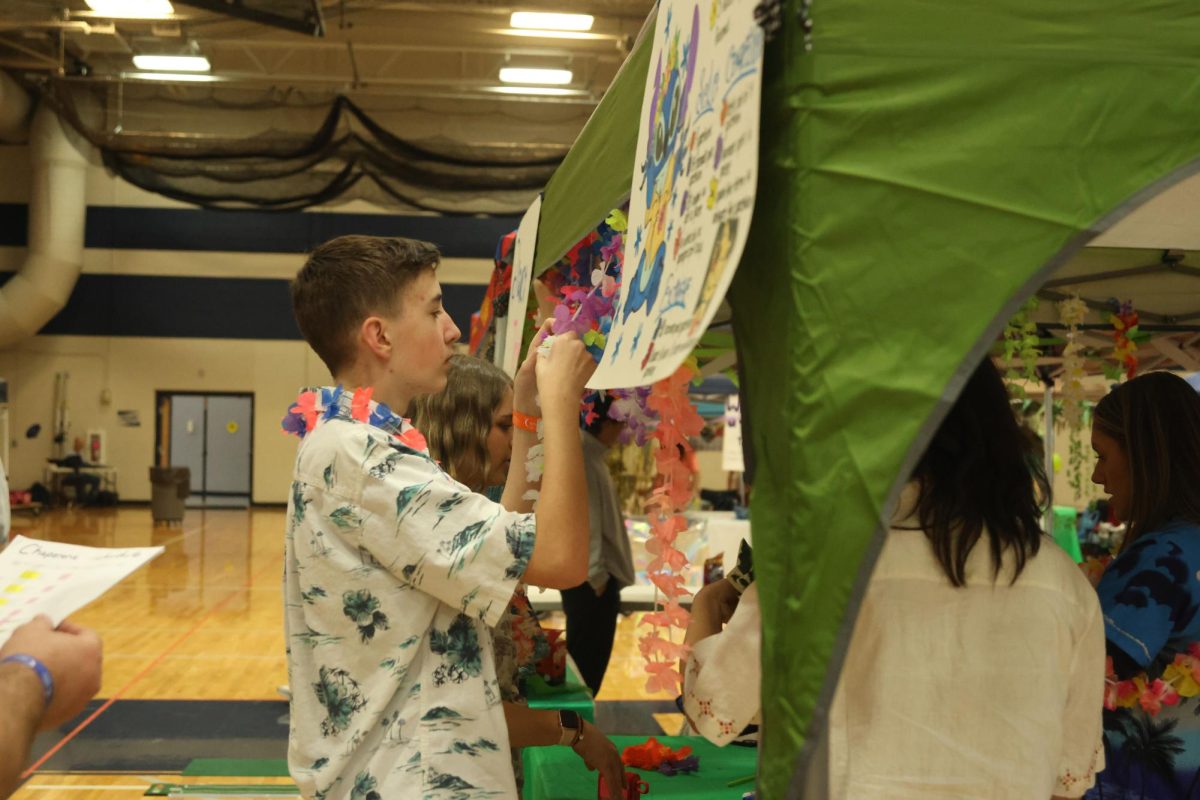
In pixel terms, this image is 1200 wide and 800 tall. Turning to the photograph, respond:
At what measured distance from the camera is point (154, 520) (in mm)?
15320

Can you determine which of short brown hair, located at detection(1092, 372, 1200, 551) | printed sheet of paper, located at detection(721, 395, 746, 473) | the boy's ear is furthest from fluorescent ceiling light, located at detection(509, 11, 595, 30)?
the boy's ear

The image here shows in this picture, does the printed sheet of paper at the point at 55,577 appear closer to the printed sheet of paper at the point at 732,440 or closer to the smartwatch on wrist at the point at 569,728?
the smartwatch on wrist at the point at 569,728

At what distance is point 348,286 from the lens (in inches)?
66.2

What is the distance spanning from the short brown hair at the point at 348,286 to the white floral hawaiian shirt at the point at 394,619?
0.57 feet

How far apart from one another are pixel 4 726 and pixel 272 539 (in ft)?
44.0

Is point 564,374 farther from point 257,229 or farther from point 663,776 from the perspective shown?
point 257,229

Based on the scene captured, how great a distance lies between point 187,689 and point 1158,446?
18.2 ft

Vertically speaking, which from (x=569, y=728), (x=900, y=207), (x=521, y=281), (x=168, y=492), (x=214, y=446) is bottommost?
(x=168, y=492)

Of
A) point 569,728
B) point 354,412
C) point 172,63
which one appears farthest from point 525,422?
point 172,63

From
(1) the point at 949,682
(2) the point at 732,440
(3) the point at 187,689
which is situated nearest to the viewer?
(1) the point at 949,682

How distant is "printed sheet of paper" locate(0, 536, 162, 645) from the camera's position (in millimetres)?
1070

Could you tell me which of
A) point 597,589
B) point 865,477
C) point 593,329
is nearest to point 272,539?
point 597,589

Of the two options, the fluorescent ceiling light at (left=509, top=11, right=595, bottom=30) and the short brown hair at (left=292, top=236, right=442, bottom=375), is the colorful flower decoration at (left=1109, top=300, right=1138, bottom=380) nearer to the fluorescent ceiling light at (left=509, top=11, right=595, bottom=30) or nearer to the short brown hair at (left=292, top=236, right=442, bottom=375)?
the short brown hair at (left=292, top=236, right=442, bottom=375)

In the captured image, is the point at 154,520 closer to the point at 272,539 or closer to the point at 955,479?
the point at 272,539
